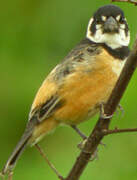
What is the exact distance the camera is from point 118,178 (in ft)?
17.8

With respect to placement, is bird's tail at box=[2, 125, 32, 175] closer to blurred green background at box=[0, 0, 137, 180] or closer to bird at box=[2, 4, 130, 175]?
bird at box=[2, 4, 130, 175]

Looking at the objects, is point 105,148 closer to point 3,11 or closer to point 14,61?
point 14,61

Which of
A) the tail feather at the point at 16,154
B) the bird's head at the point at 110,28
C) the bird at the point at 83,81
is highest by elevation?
the bird's head at the point at 110,28

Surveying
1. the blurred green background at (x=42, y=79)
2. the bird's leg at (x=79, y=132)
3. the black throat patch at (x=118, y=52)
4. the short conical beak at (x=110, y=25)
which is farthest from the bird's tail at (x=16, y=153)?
the short conical beak at (x=110, y=25)

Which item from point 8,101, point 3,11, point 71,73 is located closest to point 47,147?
point 8,101

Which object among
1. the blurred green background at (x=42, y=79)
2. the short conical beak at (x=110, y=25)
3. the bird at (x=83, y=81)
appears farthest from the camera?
the blurred green background at (x=42, y=79)

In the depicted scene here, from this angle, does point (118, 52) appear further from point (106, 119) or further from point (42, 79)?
point (42, 79)

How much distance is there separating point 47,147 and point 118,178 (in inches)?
45.6

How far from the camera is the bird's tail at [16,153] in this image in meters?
5.20

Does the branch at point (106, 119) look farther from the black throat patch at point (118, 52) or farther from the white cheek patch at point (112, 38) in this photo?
the white cheek patch at point (112, 38)

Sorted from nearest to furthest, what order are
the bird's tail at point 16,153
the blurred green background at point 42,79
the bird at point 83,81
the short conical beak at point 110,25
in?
the bird's tail at point 16,153 < the bird at point 83,81 < the short conical beak at point 110,25 < the blurred green background at point 42,79

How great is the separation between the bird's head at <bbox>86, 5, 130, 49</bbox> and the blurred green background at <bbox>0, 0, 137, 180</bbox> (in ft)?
1.47

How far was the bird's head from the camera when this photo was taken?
5.59 meters

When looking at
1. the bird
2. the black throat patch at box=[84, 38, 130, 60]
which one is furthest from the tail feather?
the black throat patch at box=[84, 38, 130, 60]
